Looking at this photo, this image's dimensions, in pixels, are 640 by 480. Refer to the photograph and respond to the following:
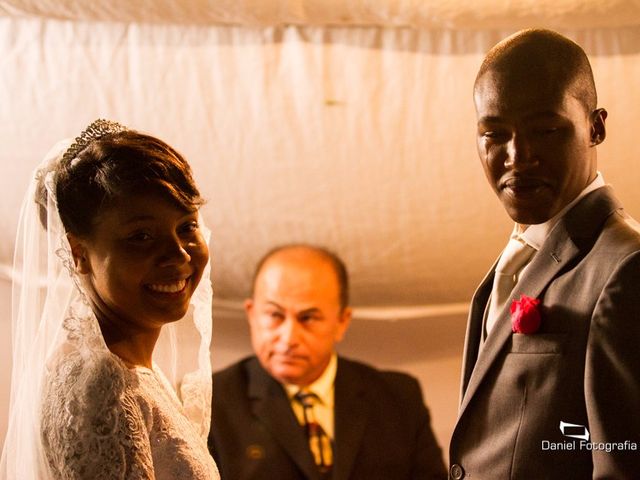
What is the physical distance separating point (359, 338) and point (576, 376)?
28.5 inches

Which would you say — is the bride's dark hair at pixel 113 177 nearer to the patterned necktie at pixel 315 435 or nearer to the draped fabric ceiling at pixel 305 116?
the draped fabric ceiling at pixel 305 116

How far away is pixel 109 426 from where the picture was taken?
1.11m

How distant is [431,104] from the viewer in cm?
161

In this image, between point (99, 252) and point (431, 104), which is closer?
point (99, 252)

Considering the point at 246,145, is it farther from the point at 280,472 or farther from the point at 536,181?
the point at 536,181

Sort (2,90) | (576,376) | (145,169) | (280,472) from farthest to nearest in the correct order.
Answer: (2,90), (280,472), (145,169), (576,376)

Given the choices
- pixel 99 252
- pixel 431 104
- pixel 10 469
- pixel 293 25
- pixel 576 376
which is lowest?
pixel 10 469

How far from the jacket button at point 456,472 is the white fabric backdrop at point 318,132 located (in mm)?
504

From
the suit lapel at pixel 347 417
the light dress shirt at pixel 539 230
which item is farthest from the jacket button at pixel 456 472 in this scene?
the suit lapel at pixel 347 417

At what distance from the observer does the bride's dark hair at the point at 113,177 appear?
1178mm

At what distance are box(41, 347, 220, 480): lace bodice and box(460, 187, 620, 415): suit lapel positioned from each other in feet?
1.26

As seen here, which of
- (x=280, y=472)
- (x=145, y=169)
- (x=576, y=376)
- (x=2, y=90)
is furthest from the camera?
(x=2, y=90)

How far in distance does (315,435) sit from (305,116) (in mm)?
566

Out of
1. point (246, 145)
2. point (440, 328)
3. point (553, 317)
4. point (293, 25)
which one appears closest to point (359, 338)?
point (440, 328)
